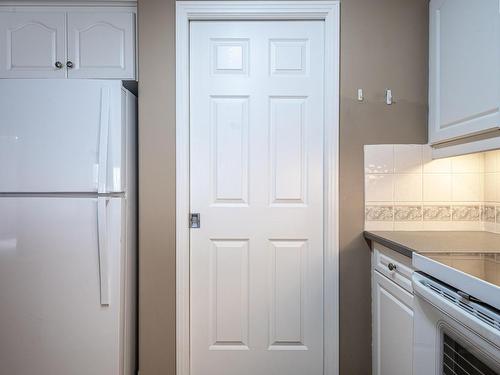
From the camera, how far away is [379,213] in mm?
1814

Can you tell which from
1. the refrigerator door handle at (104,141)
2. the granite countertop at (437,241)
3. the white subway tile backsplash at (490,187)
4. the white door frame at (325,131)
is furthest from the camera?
the white door frame at (325,131)

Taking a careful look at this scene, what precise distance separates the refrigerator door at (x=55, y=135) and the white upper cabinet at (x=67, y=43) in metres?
0.24

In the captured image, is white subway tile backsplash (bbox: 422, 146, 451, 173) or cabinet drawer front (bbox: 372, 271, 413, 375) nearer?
cabinet drawer front (bbox: 372, 271, 413, 375)

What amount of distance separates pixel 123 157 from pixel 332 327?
1434 mm

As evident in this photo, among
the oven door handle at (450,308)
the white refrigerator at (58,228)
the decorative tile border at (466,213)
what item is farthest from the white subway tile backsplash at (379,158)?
the white refrigerator at (58,228)

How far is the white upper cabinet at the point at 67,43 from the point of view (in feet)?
6.00

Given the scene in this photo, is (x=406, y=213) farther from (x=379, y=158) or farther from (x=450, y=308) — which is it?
(x=450, y=308)

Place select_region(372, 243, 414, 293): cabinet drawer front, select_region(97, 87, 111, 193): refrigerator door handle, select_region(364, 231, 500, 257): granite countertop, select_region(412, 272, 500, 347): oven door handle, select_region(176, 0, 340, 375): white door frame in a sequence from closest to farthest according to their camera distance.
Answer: select_region(412, 272, 500, 347): oven door handle < select_region(364, 231, 500, 257): granite countertop < select_region(372, 243, 414, 293): cabinet drawer front < select_region(97, 87, 111, 193): refrigerator door handle < select_region(176, 0, 340, 375): white door frame

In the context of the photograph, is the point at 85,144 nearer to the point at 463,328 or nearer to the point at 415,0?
the point at 463,328

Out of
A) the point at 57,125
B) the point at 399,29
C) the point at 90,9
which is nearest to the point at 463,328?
the point at 399,29

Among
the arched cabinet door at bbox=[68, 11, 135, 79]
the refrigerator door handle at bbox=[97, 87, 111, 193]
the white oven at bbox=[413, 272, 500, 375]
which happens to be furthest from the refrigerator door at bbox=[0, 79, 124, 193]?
the white oven at bbox=[413, 272, 500, 375]

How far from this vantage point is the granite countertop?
1.24m

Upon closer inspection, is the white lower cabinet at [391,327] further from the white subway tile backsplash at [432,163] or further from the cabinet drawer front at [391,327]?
the white subway tile backsplash at [432,163]

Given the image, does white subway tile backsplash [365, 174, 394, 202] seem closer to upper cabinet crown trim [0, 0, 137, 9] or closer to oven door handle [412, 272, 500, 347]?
oven door handle [412, 272, 500, 347]
